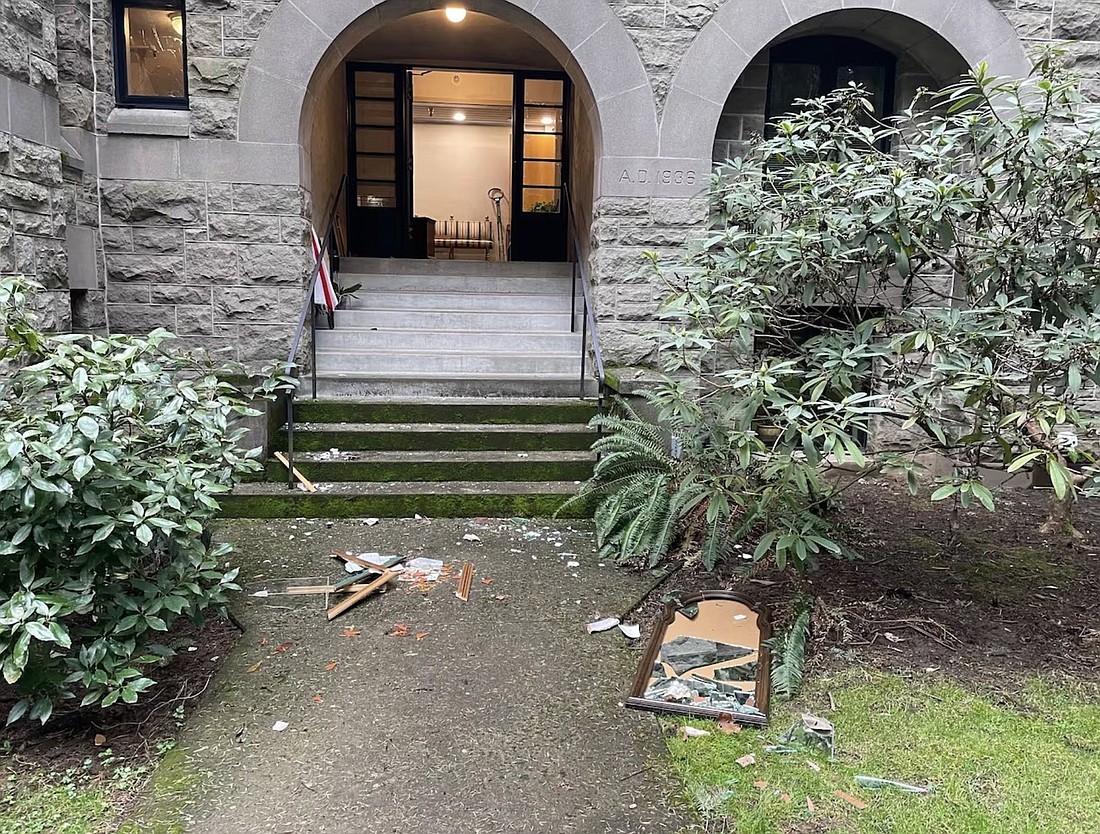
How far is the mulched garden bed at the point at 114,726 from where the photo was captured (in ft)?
9.00

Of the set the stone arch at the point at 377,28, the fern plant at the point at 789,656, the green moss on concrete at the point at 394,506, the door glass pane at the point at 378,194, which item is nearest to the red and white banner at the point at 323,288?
the stone arch at the point at 377,28

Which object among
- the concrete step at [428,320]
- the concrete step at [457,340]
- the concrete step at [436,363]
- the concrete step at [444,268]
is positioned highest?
the concrete step at [444,268]

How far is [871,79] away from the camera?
7.41 m

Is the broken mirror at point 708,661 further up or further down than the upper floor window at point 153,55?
further down

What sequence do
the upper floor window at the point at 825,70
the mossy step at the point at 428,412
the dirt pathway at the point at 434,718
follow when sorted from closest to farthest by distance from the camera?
the dirt pathway at the point at 434,718 < the mossy step at the point at 428,412 < the upper floor window at the point at 825,70

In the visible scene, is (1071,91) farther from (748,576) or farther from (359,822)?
(359,822)

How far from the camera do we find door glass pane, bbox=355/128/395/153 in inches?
410

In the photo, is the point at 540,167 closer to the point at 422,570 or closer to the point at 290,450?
the point at 290,450

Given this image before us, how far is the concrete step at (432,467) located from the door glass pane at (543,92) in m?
6.66

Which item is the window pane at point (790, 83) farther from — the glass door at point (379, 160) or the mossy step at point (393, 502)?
the glass door at point (379, 160)

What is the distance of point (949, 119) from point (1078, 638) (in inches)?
100

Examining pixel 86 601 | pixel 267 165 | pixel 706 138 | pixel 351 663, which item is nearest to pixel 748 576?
pixel 351 663

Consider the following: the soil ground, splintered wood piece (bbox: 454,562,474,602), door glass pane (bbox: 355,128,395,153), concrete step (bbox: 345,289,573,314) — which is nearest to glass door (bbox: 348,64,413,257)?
door glass pane (bbox: 355,128,395,153)

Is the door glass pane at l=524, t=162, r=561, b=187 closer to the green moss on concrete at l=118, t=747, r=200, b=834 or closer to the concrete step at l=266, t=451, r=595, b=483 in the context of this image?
the concrete step at l=266, t=451, r=595, b=483
